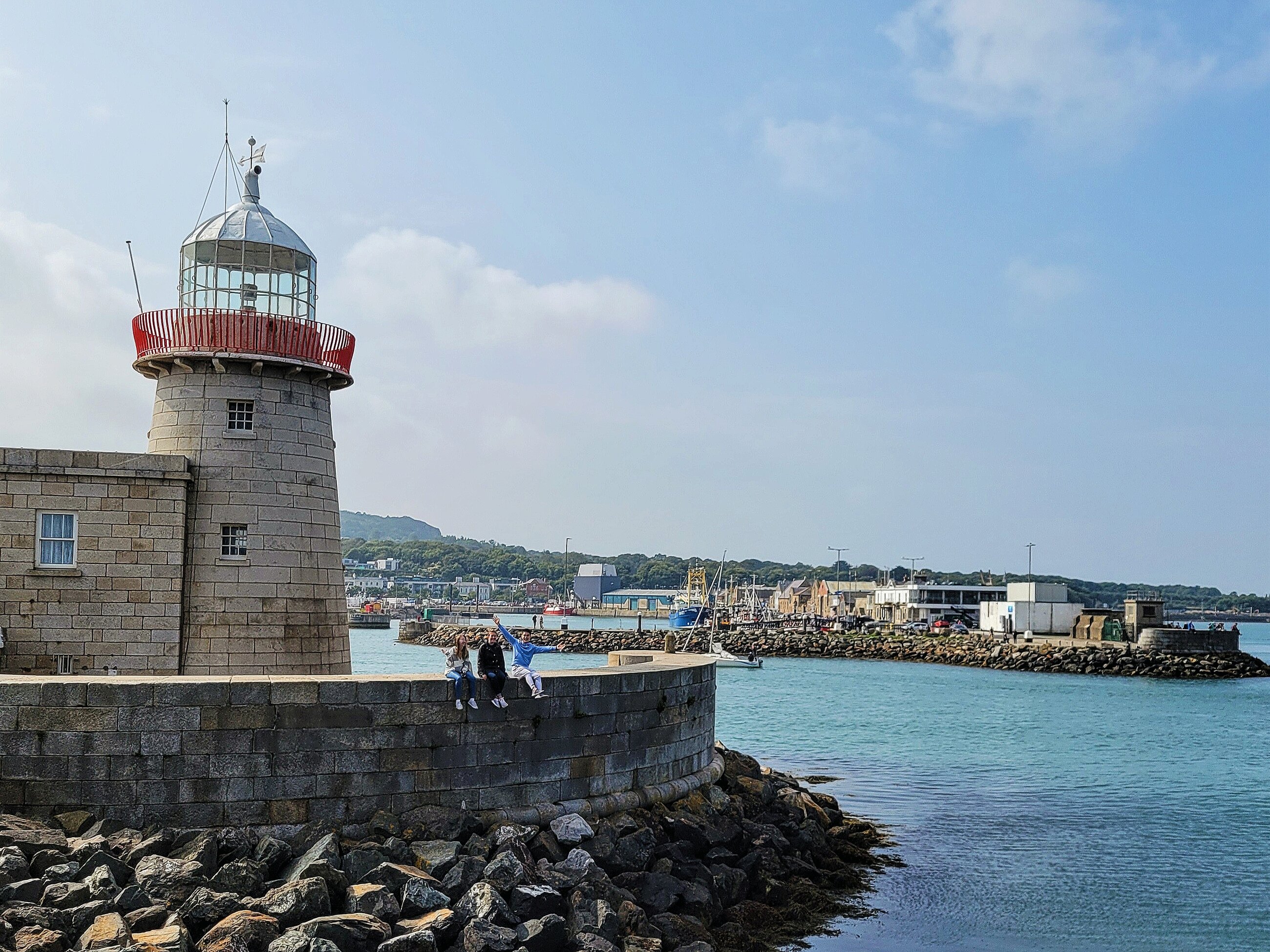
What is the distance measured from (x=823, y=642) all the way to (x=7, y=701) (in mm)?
73185

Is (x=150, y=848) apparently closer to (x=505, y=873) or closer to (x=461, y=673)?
(x=505, y=873)

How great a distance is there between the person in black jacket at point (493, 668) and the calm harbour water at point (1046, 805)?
437 cm

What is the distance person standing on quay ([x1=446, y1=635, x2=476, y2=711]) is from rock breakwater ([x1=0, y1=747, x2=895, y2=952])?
1102 millimetres

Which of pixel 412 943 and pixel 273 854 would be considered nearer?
pixel 412 943

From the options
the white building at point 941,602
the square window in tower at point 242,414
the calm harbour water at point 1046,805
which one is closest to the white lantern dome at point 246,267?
the square window in tower at point 242,414

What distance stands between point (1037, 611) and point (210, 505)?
66472 millimetres

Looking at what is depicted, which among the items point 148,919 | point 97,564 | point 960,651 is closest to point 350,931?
point 148,919

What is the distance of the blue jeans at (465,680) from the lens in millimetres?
11398

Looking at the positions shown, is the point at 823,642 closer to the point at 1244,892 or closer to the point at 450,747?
the point at 1244,892

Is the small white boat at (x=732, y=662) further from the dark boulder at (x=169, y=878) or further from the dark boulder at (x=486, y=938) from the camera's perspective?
the dark boulder at (x=169, y=878)

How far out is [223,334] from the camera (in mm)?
15500

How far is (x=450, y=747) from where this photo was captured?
11414mm

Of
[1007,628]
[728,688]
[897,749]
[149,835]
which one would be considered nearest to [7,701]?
[149,835]

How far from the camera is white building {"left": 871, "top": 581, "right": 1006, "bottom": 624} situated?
317 ft
